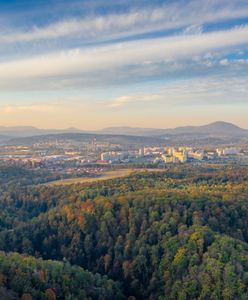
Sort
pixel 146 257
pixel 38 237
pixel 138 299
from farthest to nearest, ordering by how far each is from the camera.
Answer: pixel 38 237, pixel 146 257, pixel 138 299

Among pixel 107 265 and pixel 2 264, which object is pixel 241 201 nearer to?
pixel 107 265

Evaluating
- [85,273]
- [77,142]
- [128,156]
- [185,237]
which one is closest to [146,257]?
[185,237]

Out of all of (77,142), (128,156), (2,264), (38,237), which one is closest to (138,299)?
(2,264)

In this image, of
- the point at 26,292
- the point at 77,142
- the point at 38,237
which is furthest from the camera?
the point at 77,142

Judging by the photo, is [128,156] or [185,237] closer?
[185,237]

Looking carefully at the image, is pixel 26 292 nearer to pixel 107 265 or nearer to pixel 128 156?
pixel 107 265

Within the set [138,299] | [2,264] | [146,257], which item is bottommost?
[138,299]

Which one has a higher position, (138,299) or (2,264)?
(2,264)
